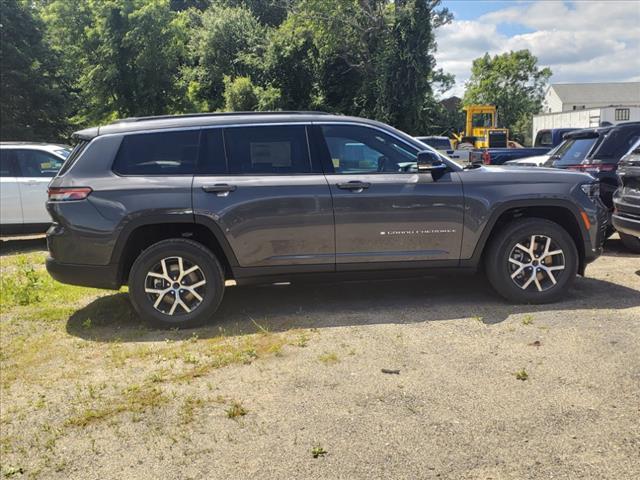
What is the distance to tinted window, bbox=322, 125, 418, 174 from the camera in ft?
17.5

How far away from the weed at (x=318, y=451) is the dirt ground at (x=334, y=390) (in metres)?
0.02

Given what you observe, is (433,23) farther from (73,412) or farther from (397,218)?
(73,412)

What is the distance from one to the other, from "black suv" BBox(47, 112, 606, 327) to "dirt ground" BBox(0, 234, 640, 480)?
1.50 feet

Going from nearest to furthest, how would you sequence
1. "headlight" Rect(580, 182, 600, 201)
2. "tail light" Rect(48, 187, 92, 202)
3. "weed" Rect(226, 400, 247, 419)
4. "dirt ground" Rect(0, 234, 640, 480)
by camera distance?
"dirt ground" Rect(0, 234, 640, 480) → "weed" Rect(226, 400, 247, 419) → "tail light" Rect(48, 187, 92, 202) → "headlight" Rect(580, 182, 600, 201)

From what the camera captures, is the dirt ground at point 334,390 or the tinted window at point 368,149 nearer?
the dirt ground at point 334,390

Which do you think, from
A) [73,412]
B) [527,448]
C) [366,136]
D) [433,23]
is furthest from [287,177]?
[433,23]

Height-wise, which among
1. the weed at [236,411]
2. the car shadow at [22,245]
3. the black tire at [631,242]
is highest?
the black tire at [631,242]

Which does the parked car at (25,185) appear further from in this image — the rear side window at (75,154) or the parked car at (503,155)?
the parked car at (503,155)

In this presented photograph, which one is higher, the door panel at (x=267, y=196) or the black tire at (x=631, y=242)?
the door panel at (x=267, y=196)

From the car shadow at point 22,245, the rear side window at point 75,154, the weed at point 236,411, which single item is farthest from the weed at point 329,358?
the car shadow at point 22,245

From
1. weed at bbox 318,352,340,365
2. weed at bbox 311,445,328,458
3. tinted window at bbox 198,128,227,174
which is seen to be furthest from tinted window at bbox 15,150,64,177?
weed at bbox 311,445,328,458

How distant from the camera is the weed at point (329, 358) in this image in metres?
4.29

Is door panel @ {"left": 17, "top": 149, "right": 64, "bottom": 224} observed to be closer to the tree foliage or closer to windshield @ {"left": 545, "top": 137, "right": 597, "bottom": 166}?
windshield @ {"left": 545, "top": 137, "right": 597, "bottom": 166}

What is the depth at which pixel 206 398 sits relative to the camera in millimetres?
3799
